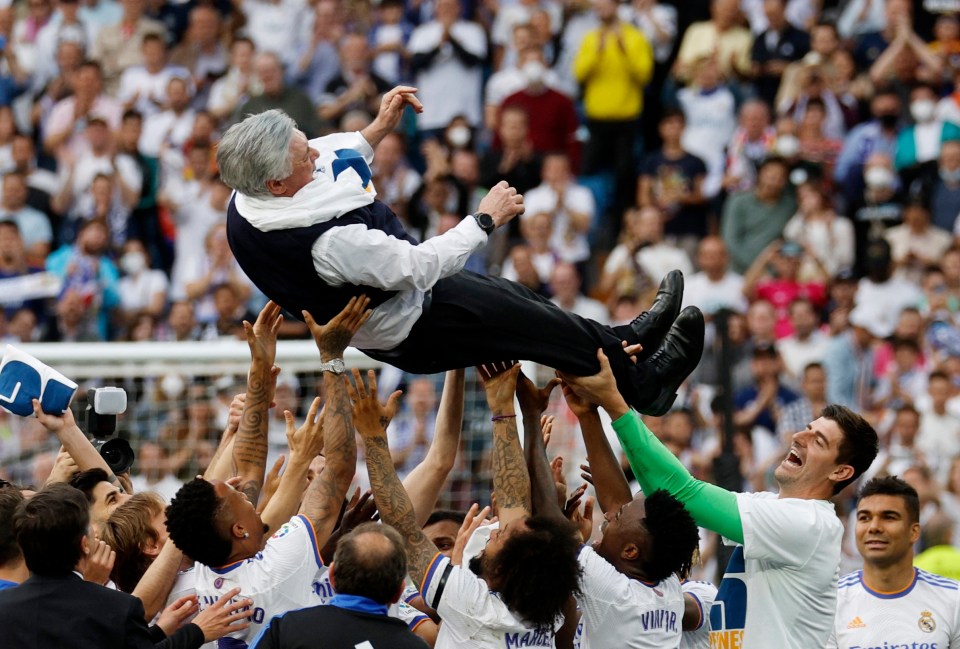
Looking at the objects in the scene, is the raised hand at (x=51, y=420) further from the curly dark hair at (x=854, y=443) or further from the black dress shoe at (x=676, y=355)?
the curly dark hair at (x=854, y=443)

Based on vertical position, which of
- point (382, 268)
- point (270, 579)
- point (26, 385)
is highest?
point (382, 268)

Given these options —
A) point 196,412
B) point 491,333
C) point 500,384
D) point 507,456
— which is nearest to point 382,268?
point 491,333

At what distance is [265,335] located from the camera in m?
6.70

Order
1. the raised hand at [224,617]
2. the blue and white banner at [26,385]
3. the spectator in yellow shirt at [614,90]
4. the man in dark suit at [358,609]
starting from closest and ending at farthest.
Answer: the man in dark suit at [358,609], the raised hand at [224,617], the blue and white banner at [26,385], the spectator in yellow shirt at [614,90]

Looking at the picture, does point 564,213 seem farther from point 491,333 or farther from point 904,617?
point 491,333

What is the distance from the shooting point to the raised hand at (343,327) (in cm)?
592

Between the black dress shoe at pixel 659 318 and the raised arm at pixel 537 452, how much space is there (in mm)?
405

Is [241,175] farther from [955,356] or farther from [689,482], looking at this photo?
[955,356]

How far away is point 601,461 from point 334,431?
42.6 inches

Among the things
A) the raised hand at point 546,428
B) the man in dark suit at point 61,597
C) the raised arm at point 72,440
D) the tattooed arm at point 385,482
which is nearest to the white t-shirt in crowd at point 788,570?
the raised hand at point 546,428

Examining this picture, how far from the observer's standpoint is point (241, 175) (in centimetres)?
590

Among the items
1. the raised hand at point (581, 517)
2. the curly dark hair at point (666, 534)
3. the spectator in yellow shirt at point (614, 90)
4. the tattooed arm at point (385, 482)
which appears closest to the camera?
the tattooed arm at point (385, 482)

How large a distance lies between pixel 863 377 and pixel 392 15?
20.6 ft

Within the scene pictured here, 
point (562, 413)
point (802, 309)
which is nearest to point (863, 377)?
point (802, 309)
